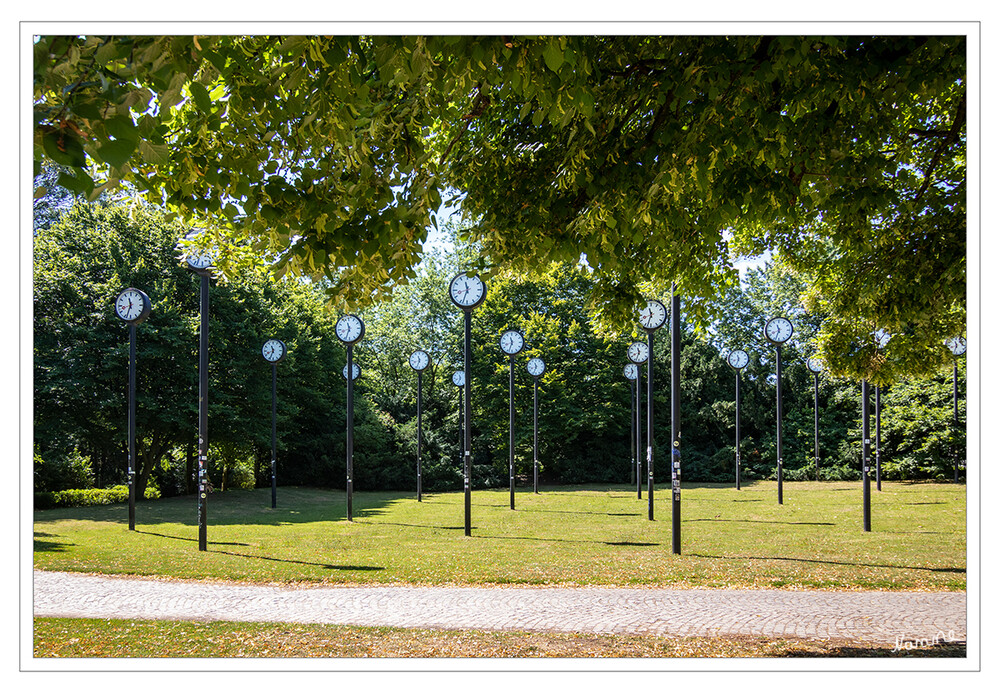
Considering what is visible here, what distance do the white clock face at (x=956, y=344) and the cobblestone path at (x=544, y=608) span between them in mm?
4740

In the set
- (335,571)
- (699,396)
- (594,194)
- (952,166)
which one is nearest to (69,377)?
(335,571)

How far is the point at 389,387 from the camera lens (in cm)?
2788

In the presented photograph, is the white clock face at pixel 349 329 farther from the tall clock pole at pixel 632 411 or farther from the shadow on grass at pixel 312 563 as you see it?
the tall clock pole at pixel 632 411

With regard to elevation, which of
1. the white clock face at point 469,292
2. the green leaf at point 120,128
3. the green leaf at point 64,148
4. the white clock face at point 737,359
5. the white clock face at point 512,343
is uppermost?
the white clock face at point 469,292

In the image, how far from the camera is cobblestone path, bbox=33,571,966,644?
17.3ft

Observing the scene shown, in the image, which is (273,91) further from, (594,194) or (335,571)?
(335,571)

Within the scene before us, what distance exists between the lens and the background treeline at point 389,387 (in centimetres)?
1441

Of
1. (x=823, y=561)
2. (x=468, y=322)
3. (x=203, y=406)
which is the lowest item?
(x=823, y=561)

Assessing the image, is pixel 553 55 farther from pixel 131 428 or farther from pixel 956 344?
pixel 131 428

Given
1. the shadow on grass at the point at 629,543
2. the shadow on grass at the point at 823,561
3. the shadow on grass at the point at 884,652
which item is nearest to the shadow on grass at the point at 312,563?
the shadow on grass at the point at 629,543

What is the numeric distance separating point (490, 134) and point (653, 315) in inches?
279

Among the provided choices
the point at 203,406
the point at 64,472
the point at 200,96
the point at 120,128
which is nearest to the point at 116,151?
the point at 120,128
